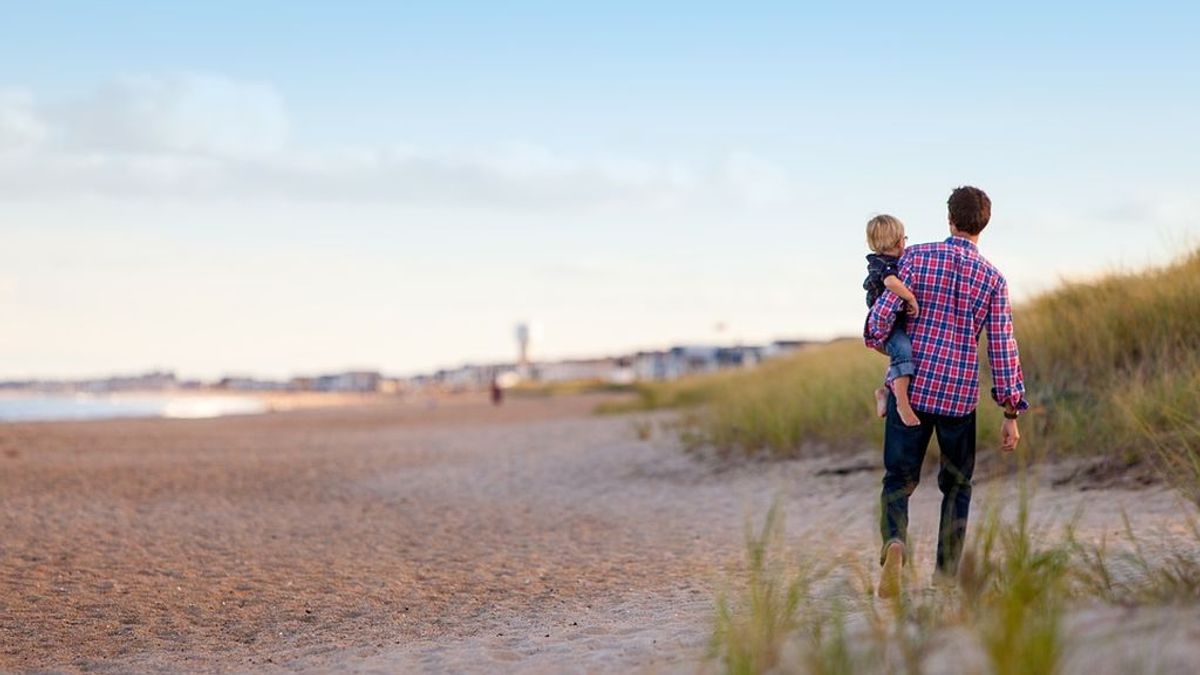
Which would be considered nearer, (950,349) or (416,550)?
(950,349)

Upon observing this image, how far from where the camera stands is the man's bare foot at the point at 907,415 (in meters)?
5.41

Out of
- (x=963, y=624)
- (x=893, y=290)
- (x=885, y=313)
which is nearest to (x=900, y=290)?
(x=893, y=290)

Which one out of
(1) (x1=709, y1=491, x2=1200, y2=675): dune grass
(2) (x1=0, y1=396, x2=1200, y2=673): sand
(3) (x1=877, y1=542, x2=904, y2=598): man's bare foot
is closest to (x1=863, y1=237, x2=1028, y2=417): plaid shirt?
(2) (x1=0, y1=396, x2=1200, y2=673): sand

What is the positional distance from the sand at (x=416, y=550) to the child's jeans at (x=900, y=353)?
651mm

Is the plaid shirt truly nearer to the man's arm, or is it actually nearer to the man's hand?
the man's arm

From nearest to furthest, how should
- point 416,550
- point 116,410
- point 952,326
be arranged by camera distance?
point 952,326, point 416,550, point 116,410

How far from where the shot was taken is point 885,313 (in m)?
5.45

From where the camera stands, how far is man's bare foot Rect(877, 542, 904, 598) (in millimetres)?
5117

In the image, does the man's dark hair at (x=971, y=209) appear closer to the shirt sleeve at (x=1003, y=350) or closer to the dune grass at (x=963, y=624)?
the shirt sleeve at (x=1003, y=350)

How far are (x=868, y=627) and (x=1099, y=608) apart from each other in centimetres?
78

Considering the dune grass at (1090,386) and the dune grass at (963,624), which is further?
the dune grass at (1090,386)

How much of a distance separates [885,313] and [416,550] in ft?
16.6

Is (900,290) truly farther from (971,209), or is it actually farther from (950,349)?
(971,209)

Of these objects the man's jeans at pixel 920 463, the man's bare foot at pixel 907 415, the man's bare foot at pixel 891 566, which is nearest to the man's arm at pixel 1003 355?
the man's jeans at pixel 920 463
